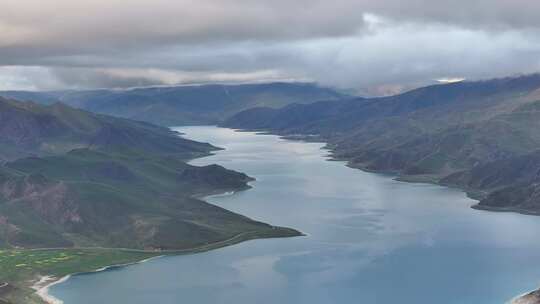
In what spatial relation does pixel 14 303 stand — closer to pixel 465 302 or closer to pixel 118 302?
pixel 118 302

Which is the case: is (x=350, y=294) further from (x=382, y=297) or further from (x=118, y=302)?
(x=118, y=302)

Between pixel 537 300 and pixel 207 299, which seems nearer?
pixel 537 300

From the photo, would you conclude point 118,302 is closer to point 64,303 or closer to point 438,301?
point 64,303

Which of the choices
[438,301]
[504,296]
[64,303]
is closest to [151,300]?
[64,303]

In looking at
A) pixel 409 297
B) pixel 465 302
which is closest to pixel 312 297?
pixel 409 297

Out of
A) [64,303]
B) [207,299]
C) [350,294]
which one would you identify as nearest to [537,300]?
[350,294]

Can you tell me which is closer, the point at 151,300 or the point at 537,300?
the point at 537,300
